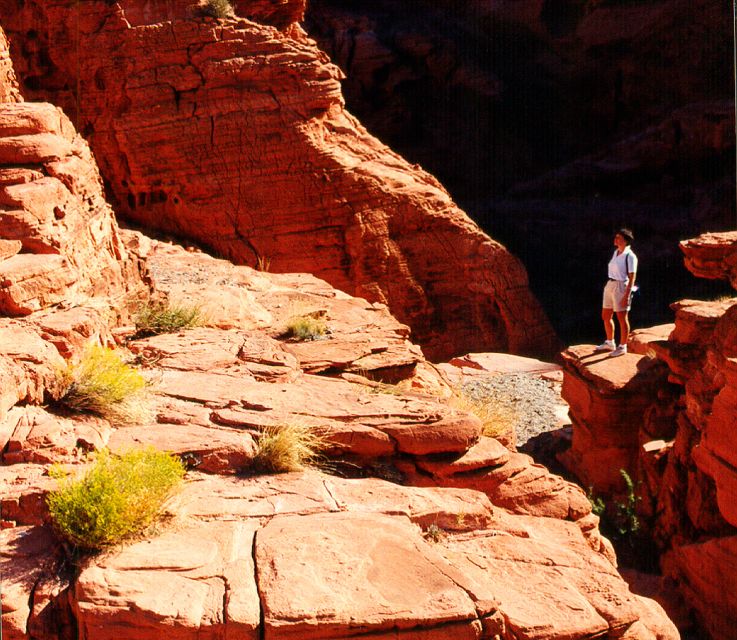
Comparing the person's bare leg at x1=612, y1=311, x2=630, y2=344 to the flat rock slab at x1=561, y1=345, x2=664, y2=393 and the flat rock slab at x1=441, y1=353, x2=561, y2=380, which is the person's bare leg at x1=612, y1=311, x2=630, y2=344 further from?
the flat rock slab at x1=441, y1=353, x2=561, y2=380

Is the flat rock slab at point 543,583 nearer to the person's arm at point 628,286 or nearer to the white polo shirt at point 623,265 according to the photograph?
the white polo shirt at point 623,265

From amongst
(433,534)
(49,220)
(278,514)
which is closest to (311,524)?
(278,514)

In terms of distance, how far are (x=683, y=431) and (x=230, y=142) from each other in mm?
8371

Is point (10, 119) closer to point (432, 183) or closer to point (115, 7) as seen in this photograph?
point (115, 7)

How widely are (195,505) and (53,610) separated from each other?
1.06 m

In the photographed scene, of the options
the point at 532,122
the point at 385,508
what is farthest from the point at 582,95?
the point at 385,508

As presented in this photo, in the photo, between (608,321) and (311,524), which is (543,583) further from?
(608,321)

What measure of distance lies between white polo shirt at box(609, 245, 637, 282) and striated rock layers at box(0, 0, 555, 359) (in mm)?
4803

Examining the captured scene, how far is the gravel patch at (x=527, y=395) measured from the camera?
15.3 m

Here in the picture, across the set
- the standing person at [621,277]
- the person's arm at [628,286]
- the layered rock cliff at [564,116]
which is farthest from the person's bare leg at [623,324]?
the layered rock cliff at [564,116]

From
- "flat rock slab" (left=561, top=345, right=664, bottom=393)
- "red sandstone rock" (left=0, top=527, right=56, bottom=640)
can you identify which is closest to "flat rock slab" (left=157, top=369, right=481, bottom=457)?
"red sandstone rock" (left=0, top=527, right=56, bottom=640)

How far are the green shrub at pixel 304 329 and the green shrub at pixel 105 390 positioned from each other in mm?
3030

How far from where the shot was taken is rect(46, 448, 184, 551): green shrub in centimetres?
480

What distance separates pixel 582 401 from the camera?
13930 millimetres
